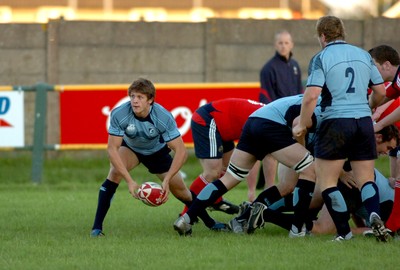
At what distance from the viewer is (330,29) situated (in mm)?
9336

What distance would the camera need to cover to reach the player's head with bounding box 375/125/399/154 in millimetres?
10016

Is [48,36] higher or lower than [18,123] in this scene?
higher

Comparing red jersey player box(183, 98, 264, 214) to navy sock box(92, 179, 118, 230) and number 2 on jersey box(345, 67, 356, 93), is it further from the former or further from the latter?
number 2 on jersey box(345, 67, 356, 93)

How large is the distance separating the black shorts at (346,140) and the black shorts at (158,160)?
163 centimetres

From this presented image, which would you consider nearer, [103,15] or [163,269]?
[163,269]

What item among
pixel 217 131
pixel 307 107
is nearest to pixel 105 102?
pixel 217 131

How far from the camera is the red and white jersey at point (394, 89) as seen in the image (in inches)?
392

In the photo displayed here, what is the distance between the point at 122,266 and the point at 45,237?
1.92 meters

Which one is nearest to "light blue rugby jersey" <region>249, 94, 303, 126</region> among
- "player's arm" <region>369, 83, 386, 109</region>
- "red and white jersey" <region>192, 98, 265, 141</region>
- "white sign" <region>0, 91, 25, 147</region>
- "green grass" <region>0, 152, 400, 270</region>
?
"player's arm" <region>369, 83, 386, 109</region>

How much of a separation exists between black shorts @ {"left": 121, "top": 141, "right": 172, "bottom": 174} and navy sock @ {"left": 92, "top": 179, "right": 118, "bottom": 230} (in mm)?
369

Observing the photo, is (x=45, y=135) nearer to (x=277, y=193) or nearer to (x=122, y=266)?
(x=277, y=193)

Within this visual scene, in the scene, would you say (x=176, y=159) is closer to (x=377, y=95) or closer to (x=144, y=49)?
(x=377, y=95)

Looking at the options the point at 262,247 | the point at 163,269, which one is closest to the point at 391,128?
the point at 262,247

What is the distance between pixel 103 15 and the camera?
21766mm
